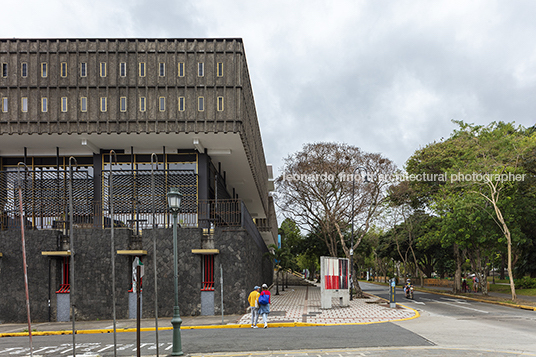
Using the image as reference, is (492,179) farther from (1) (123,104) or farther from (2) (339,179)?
(1) (123,104)

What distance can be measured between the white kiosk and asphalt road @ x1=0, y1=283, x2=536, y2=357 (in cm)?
644

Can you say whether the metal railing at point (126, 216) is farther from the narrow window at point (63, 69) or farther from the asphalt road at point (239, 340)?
the asphalt road at point (239, 340)

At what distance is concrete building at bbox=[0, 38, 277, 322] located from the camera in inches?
821

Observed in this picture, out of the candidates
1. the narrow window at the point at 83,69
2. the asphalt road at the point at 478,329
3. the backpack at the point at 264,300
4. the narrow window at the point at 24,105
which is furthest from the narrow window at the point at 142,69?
the asphalt road at the point at 478,329

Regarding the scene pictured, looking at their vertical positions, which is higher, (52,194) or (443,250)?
(52,194)

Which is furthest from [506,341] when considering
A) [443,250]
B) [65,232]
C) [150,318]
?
[443,250]

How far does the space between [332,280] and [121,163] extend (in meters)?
13.6

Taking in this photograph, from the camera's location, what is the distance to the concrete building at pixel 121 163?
821 inches

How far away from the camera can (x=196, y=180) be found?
2531 cm

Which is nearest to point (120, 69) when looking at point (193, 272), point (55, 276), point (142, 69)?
point (142, 69)

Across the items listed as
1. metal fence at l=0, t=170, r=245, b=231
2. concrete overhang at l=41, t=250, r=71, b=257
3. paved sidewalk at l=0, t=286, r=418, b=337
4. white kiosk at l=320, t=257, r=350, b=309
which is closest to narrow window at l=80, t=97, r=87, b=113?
metal fence at l=0, t=170, r=245, b=231

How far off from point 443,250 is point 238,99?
38647mm

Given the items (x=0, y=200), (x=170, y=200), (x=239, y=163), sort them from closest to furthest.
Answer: (x=170, y=200) < (x=0, y=200) < (x=239, y=163)

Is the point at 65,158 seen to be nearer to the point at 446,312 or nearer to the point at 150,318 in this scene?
the point at 150,318
